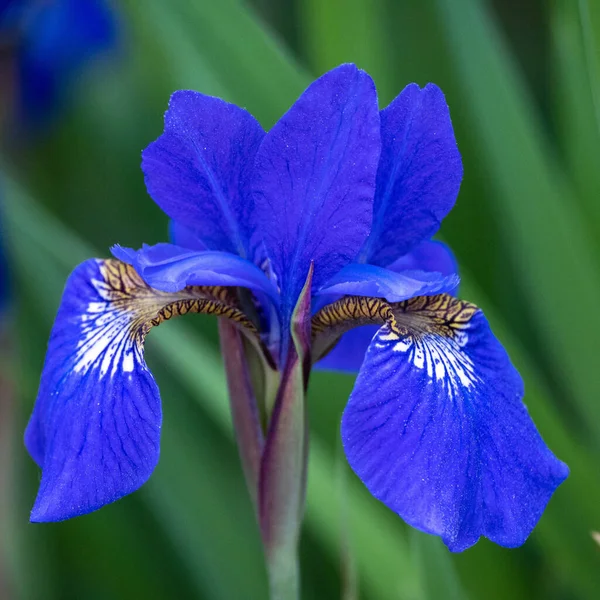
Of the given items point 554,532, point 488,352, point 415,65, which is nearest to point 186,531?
point 554,532

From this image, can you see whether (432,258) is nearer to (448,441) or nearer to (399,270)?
(399,270)

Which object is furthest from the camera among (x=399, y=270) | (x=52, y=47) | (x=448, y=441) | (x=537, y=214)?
(x=52, y=47)

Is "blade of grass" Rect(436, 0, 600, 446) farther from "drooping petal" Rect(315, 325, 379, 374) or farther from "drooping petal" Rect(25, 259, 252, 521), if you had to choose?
"drooping petal" Rect(25, 259, 252, 521)

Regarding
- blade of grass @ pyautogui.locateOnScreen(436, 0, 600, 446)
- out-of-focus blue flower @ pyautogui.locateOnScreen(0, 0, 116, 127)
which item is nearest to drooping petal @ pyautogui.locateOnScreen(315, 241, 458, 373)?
blade of grass @ pyautogui.locateOnScreen(436, 0, 600, 446)

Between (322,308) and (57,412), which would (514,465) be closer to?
(322,308)

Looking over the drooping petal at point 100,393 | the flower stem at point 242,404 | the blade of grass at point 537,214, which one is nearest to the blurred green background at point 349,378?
the blade of grass at point 537,214

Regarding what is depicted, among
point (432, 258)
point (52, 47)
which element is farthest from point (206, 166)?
point (52, 47)

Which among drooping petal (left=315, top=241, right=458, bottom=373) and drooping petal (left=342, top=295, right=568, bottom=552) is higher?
drooping petal (left=315, top=241, right=458, bottom=373)
